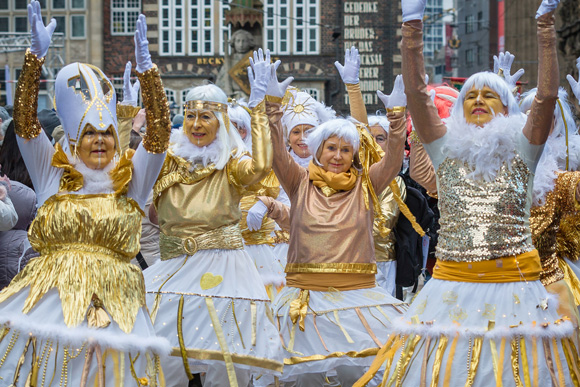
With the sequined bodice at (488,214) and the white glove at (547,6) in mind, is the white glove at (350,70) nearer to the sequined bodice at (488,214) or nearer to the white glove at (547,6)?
the sequined bodice at (488,214)

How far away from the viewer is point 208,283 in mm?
6336

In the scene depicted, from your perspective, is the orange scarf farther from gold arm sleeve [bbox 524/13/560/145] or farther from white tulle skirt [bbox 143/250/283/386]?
gold arm sleeve [bbox 524/13/560/145]

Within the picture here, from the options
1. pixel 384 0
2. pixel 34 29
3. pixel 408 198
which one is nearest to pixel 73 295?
pixel 34 29

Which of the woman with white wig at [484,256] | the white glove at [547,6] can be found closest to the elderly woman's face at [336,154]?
the woman with white wig at [484,256]

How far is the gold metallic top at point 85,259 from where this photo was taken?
4.78m

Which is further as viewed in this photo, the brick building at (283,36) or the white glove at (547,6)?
the brick building at (283,36)

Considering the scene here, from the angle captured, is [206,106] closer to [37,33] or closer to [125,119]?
[125,119]

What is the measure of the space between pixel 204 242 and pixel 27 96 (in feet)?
5.92

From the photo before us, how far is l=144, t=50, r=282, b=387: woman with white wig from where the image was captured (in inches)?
245

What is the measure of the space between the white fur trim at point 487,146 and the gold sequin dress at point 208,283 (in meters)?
1.55

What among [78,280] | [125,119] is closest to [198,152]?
[125,119]

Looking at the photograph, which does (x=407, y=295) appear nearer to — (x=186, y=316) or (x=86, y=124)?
(x=186, y=316)

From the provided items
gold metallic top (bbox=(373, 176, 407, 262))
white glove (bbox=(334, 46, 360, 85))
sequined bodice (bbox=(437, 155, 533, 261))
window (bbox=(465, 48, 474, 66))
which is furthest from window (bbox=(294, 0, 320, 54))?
sequined bodice (bbox=(437, 155, 533, 261))

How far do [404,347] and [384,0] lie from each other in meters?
37.7
